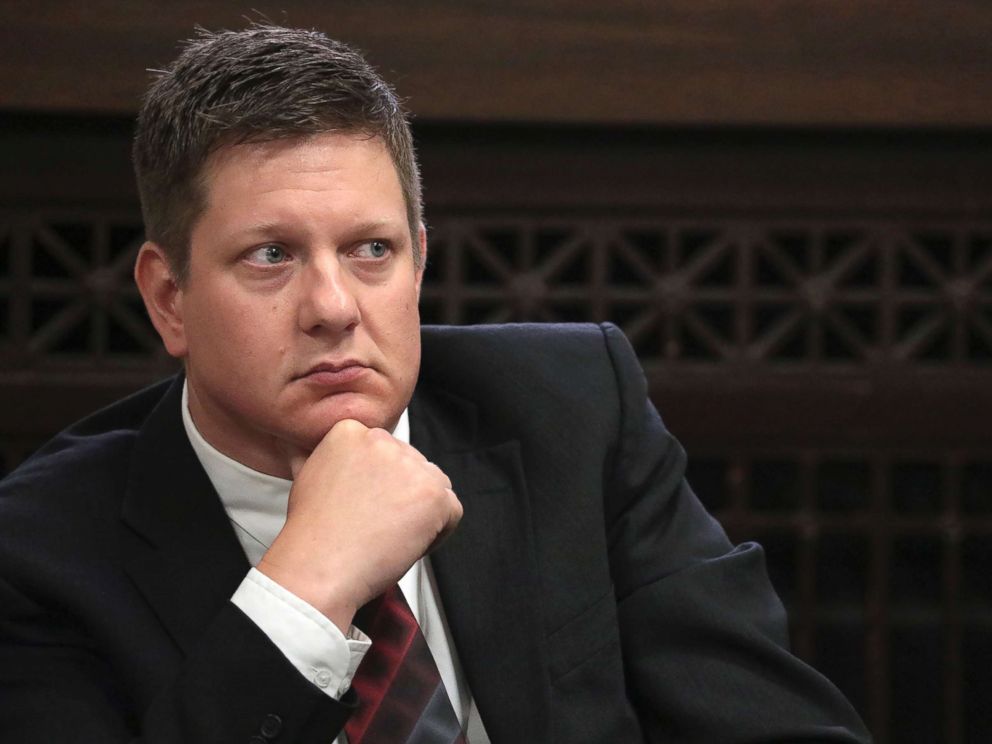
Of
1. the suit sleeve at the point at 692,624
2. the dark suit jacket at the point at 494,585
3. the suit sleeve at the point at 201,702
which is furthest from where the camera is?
the suit sleeve at the point at 692,624

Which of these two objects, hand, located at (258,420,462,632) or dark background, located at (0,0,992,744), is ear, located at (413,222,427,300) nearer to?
hand, located at (258,420,462,632)

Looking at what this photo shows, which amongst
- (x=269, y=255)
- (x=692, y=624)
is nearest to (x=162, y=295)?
(x=269, y=255)

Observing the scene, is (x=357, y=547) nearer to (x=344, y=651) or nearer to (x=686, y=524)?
(x=344, y=651)

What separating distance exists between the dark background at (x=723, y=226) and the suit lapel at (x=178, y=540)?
72cm

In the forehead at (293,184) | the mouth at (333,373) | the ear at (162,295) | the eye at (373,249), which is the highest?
the forehead at (293,184)

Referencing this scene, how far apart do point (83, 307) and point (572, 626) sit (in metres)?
1.10

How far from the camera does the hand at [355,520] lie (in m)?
1.44

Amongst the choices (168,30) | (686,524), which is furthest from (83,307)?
(686,524)

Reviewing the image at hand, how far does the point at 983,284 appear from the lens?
244cm

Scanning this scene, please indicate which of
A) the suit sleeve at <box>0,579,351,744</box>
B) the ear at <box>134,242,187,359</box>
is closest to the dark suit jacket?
the suit sleeve at <box>0,579,351,744</box>

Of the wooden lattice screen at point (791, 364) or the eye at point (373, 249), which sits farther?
the wooden lattice screen at point (791, 364)

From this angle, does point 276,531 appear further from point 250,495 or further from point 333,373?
point 333,373

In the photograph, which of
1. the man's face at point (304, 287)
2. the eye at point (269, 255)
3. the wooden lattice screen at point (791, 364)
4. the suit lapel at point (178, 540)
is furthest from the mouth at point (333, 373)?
the wooden lattice screen at point (791, 364)

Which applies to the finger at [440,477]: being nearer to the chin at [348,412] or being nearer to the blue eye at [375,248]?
the chin at [348,412]
